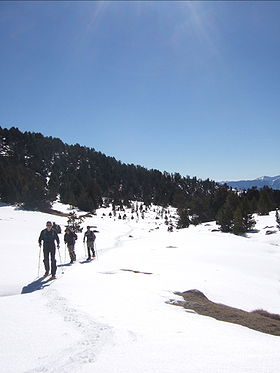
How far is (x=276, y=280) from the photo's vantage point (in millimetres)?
16625

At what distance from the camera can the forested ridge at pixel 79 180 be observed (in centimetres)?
7238

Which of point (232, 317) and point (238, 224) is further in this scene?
point (238, 224)

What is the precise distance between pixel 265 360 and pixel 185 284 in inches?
317

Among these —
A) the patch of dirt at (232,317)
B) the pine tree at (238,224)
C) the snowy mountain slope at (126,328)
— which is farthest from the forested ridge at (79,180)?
the patch of dirt at (232,317)

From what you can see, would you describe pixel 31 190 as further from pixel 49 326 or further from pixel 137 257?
pixel 49 326

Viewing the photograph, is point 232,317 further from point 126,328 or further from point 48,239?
point 48,239

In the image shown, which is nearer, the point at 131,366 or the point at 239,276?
the point at 131,366

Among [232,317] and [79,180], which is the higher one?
[79,180]

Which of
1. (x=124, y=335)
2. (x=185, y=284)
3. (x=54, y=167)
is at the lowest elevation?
(x=185, y=284)

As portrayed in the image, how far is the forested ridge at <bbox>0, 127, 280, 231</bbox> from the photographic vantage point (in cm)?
7238

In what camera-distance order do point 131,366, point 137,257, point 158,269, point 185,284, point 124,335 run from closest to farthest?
point 131,366, point 124,335, point 185,284, point 158,269, point 137,257

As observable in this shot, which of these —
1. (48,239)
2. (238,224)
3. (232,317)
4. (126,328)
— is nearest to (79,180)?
(238,224)

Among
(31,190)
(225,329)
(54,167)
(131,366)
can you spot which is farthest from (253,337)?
(54,167)

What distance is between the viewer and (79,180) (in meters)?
125
